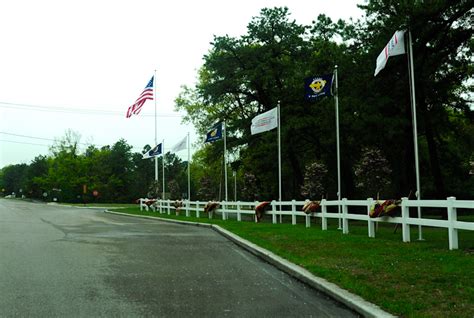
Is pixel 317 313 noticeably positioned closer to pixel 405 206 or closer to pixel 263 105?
pixel 405 206

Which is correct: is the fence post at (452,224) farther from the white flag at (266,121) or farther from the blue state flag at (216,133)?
the blue state flag at (216,133)

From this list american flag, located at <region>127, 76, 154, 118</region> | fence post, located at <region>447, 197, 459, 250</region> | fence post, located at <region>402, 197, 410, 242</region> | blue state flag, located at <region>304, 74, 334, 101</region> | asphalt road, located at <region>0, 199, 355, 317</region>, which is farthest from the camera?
american flag, located at <region>127, 76, 154, 118</region>

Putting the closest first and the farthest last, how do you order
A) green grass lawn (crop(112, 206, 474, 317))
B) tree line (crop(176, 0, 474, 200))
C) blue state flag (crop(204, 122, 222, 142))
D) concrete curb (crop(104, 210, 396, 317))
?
concrete curb (crop(104, 210, 396, 317)) → green grass lawn (crop(112, 206, 474, 317)) → tree line (crop(176, 0, 474, 200)) → blue state flag (crop(204, 122, 222, 142))

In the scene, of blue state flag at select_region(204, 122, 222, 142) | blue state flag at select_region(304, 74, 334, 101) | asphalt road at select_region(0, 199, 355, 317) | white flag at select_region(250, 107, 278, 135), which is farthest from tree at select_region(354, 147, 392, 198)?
asphalt road at select_region(0, 199, 355, 317)

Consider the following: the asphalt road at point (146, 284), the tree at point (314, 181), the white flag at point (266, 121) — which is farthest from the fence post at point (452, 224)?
the tree at point (314, 181)

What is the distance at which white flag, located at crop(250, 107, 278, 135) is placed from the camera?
2778 centimetres

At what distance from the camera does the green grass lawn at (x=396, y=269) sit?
650 cm

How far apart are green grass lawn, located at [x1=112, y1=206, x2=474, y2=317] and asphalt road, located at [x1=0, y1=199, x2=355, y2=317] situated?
1.99 feet

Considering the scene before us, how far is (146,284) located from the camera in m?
8.52

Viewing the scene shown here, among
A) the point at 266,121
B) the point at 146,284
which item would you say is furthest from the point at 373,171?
the point at 146,284

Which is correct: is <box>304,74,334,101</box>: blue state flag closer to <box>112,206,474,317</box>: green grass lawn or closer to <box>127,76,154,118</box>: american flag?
<box>112,206,474,317</box>: green grass lawn

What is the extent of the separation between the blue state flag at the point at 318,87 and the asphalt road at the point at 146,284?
10262 mm

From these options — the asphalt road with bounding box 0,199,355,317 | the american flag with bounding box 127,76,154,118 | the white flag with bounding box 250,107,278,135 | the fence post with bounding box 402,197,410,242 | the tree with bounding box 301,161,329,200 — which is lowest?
the asphalt road with bounding box 0,199,355,317

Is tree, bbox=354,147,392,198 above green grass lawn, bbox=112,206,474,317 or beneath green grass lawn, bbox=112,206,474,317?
above
